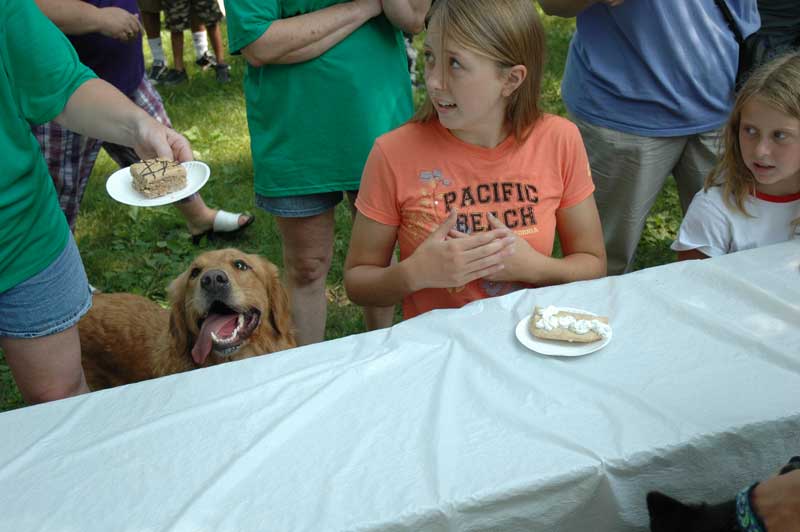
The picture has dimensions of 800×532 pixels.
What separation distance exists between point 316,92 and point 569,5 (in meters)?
0.93

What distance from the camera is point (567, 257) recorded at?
220cm

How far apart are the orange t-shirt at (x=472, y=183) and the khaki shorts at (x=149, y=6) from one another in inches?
207

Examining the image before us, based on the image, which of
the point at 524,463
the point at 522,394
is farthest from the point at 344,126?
the point at 524,463

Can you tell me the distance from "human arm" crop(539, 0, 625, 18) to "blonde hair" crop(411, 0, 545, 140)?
49cm

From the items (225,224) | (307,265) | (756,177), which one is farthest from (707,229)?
(225,224)

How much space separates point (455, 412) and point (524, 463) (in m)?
0.20

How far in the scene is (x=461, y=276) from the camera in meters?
1.90

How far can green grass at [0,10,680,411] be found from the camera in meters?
3.99

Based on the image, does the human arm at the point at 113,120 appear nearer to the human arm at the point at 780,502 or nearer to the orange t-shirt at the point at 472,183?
the orange t-shirt at the point at 472,183

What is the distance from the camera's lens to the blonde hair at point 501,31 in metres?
1.92

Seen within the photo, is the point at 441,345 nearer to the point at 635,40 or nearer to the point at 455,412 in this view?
the point at 455,412

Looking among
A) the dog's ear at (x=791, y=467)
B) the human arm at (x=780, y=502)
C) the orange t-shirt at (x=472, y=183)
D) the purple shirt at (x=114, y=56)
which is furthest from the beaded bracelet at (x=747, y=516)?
the purple shirt at (x=114, y=56)

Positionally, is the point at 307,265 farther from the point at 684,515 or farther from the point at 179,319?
the point at 684,515

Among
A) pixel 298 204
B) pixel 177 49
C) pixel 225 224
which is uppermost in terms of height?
pixel 298 204
